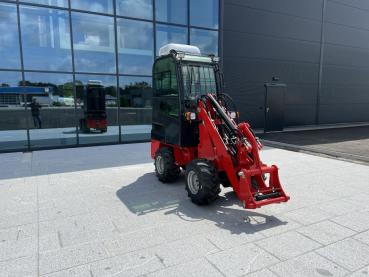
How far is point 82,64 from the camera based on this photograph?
10055 mm

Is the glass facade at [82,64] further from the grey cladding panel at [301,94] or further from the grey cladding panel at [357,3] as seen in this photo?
the grey cladding panel at [357,3]

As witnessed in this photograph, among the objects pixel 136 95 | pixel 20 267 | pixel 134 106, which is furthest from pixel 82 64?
pixel 20 267

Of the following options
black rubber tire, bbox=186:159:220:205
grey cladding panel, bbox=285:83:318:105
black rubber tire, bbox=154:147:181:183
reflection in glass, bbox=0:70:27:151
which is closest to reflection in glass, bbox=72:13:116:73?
reflection in glass, bbox=0:70:27:151

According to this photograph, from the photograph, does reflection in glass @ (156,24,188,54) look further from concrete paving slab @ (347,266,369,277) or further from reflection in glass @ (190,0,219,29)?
concrete paving slab @ (347,266,369,277)

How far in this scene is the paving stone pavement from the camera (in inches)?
118

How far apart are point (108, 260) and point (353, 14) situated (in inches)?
773

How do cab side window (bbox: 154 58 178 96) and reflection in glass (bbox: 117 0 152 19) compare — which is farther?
reflection in glass (bbox: 117 0 152 19)

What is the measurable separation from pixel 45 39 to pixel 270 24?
10.2 metres

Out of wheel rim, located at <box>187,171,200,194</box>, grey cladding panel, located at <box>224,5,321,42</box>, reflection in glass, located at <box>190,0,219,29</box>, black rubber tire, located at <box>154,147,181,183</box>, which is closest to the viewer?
wheel rim, located at <box>187,171,200,194</box>

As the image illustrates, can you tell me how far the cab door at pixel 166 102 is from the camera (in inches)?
207

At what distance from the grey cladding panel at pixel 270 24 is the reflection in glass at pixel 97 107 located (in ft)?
19.8

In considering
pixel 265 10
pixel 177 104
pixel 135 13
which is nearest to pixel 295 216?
pixel 177 104

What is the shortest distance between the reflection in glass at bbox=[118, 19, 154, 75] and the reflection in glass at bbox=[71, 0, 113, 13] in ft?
1.93

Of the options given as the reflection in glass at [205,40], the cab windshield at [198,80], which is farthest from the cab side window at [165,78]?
the reflection in glass at [205,40]
